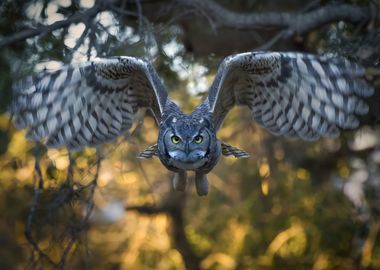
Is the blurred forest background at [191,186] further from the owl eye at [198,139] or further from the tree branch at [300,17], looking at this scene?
the owl eye at [198,139]

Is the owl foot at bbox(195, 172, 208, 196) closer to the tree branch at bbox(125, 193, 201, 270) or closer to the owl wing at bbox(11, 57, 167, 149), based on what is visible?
the owl wing at bbox(11, 57, 167, 149)

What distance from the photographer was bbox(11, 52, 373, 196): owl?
3.07 metres

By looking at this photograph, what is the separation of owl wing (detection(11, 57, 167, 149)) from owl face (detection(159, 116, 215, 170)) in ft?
0.86

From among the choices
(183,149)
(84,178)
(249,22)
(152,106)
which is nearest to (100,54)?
(152,106)

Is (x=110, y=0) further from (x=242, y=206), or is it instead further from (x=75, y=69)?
(x=242, y=206)

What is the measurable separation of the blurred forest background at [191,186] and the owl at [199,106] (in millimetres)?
135

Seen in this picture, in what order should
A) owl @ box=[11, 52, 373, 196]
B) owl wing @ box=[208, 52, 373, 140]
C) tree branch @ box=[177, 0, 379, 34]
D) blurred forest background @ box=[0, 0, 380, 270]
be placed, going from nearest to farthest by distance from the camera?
owl @ box=[11, 52, 373, 196]
owl wing @ box=[208, 52, 373, 140]
blurred forest background @ box=[0, 0, 380, 270]
tree branch @ box=[177, 0, 379, 34]

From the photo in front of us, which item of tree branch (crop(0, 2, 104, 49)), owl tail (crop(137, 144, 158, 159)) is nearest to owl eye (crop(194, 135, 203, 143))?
owl tail (crop(137, 144, 158, 159))

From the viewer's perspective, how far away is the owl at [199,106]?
3066 mm

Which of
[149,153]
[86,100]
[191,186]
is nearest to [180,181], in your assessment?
[149,153]

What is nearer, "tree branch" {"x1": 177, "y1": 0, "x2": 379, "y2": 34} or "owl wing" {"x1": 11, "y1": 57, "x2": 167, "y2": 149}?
"owl wing" {"x1": 11, "y1": 57, "x2": 167, "y2": 149}

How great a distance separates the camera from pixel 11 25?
4621mm

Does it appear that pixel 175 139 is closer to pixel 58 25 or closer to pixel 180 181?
pixel 180 181

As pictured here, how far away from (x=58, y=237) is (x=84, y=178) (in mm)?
342
